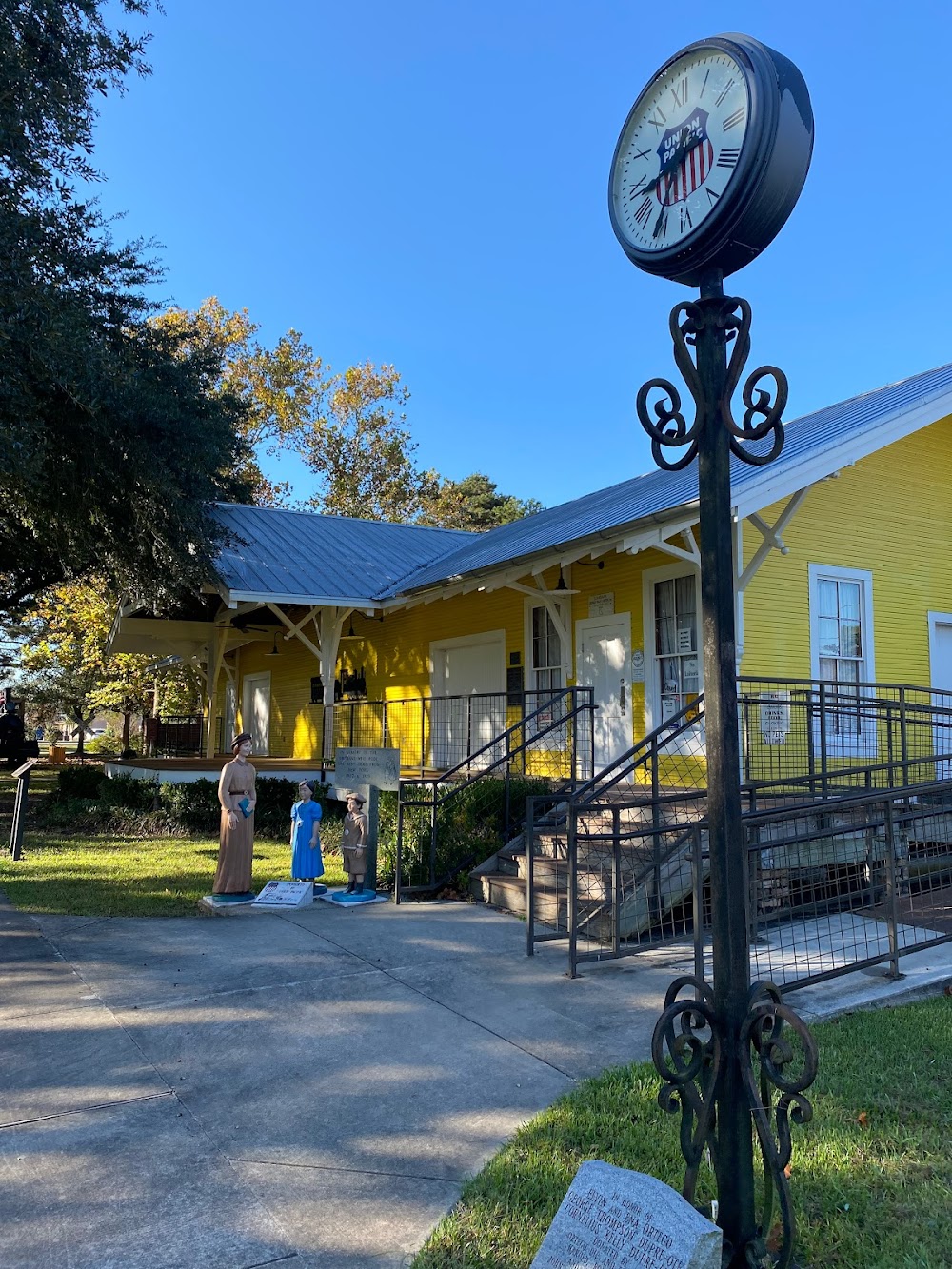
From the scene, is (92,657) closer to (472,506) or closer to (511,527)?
(511,527)

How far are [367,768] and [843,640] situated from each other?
21.2ft

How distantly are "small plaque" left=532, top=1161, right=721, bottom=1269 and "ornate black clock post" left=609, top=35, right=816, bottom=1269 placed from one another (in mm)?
272

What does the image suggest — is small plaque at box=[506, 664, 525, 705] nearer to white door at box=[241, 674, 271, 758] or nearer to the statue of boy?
the statue of boy

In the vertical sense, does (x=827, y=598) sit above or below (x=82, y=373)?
below

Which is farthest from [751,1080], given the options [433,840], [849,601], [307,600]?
[307,600]

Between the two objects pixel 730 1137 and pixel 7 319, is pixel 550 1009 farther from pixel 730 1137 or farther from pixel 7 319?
pixel 7 319

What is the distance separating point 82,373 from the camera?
31.8 ft

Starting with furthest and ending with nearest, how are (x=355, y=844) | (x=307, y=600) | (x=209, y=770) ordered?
1. (x=209, y=770)
2. (x=307, y=600)
3. (x=355, y=844)

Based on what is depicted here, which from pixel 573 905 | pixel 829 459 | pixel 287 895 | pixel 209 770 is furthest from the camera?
pixel 209 770

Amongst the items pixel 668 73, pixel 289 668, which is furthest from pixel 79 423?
pixel 289 668

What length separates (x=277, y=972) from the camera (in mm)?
6488

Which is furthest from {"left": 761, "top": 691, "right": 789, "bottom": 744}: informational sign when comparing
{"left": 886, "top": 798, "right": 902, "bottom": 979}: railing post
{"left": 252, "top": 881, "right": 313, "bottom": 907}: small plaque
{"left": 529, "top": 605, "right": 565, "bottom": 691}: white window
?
{"left": 252, "top": 881, "right": 313, "bottom": 907}: small plaque

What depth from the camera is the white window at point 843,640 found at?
11.4 m

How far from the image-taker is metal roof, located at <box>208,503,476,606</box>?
609 inches
